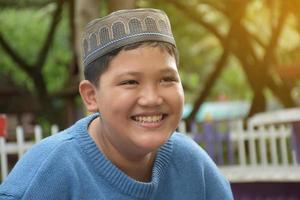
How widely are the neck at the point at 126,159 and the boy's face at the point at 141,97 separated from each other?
74 mm

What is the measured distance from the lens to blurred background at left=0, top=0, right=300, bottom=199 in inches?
318

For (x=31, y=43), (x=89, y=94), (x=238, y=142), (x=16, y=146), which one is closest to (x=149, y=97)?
(x=89, y=94)

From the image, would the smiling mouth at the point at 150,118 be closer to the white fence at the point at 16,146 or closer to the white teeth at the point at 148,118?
the white teeth at the point at 148,118

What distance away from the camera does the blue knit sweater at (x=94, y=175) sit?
5.72 feet

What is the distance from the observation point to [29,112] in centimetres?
1312

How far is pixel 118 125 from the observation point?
177 centimetres

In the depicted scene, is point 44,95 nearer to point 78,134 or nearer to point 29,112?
point 29,112

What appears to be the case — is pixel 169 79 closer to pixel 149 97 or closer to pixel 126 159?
pixel 149 97

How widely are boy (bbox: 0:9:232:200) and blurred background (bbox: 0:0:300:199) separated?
13.8ft

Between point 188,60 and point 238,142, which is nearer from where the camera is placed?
point 238,142

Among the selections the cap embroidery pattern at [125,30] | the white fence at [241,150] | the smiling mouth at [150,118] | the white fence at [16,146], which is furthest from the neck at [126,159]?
the white fence at [16,146]

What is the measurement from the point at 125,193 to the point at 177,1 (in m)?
10.2

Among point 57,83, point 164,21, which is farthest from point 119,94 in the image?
point 57,83

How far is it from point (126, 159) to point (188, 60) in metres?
17.4
